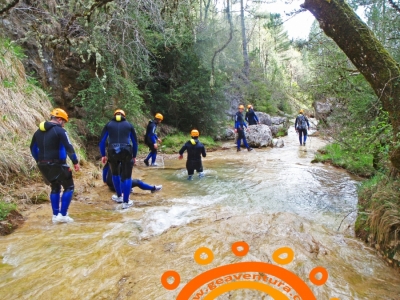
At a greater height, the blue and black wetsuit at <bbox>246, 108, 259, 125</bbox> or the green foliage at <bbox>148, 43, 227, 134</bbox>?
the green foliage at <bbox>148, 43, 227, 134</bbox>

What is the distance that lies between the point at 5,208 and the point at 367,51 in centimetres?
588

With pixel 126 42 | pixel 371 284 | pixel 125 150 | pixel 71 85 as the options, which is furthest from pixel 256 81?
pixel 371 284

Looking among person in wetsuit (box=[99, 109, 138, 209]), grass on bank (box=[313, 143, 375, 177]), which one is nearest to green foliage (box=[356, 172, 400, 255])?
grass on bank (box=[313, 143, 375, 177])

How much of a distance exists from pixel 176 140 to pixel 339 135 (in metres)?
9.13

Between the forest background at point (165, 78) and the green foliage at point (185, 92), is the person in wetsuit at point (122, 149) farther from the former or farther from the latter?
the green foliage at point (185, 92)

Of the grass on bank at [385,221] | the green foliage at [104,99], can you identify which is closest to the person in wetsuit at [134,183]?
the green foliage at [104,99]

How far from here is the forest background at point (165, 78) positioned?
4.43m

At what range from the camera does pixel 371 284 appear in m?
2.70

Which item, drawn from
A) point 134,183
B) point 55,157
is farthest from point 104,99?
point 55,157

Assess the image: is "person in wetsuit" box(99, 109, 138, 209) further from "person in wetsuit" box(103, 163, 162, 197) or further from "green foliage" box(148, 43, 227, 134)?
"green foliage" box(148, 43, 227, 134)

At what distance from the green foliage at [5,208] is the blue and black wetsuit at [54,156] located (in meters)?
0.67

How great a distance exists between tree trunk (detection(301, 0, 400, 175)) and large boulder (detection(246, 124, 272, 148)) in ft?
36.1

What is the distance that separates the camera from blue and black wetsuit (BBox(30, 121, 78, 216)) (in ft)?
14.7

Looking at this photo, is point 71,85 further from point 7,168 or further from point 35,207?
point 35,207
